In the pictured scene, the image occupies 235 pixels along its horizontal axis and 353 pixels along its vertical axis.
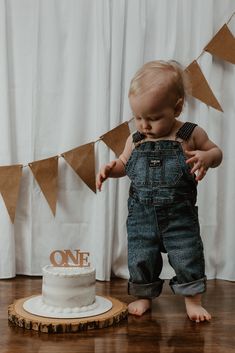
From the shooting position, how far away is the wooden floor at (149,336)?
3.98ft

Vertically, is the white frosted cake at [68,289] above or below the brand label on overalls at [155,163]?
below

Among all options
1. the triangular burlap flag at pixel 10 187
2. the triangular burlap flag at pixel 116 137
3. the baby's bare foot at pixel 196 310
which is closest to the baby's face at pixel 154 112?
the triangular burlap flag at pixel 116 137

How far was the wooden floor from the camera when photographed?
1.21 metres

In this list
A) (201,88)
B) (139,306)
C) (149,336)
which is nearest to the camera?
(149,336)

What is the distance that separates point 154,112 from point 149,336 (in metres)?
0.61

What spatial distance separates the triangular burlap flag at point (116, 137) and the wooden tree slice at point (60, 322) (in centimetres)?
69

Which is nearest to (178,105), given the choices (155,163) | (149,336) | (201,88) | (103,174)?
(155,163)

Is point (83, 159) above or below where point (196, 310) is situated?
above

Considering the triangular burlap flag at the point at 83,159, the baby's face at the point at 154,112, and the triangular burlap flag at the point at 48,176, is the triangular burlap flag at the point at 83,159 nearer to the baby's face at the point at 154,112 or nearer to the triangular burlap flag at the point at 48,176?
the triangular burlap flag at the point at 48,176

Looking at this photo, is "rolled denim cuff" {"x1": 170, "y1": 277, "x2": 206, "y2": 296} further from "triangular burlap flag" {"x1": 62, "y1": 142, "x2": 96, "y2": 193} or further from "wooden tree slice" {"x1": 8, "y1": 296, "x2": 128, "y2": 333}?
"triangular burlap flag" {"x1": 62, "y1": 142, "x2": 96, "y2": 193}

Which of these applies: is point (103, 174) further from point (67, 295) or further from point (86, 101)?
point (86, 101)

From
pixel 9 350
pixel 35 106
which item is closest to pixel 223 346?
pixel 9 350

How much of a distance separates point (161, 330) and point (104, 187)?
27.1 inches

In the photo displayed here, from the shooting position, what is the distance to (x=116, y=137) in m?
1.89
